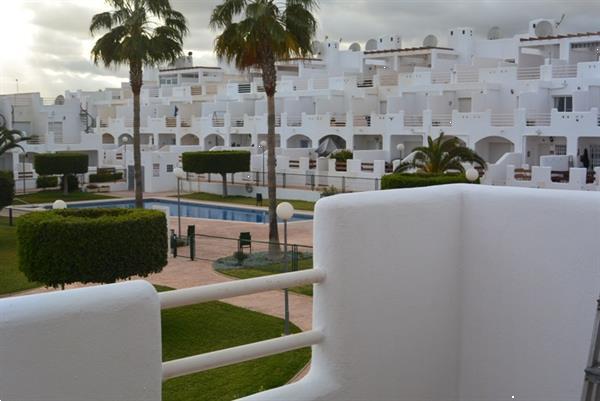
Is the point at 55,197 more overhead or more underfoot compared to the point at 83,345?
more underfoot

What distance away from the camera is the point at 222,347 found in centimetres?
1348

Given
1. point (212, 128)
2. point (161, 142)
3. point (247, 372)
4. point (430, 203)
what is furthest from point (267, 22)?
point (161, 142)

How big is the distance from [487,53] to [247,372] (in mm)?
46342

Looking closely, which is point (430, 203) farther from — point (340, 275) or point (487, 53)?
point (487, 53)

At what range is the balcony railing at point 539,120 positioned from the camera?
123 ft

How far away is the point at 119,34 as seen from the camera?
28.1 metres

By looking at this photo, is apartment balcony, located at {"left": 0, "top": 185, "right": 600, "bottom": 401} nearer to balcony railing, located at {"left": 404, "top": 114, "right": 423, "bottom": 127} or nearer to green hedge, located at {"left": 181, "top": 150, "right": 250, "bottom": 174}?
green hedge, located at {"left": 181, "top": 150, "right": 250, "bottom": 174}

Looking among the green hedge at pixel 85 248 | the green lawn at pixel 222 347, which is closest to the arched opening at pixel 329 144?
the green lawn at pixel 222 347

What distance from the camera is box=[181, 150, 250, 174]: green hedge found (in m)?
39.6

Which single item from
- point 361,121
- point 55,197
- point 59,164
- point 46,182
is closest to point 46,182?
point 46,182

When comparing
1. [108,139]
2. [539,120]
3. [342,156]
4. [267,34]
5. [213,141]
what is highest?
[267,34]

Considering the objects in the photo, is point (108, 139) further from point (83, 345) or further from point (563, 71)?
point (83, 345)

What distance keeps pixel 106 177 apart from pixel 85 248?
32.4 m

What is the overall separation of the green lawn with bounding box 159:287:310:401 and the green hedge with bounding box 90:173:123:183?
2795 centimetres
